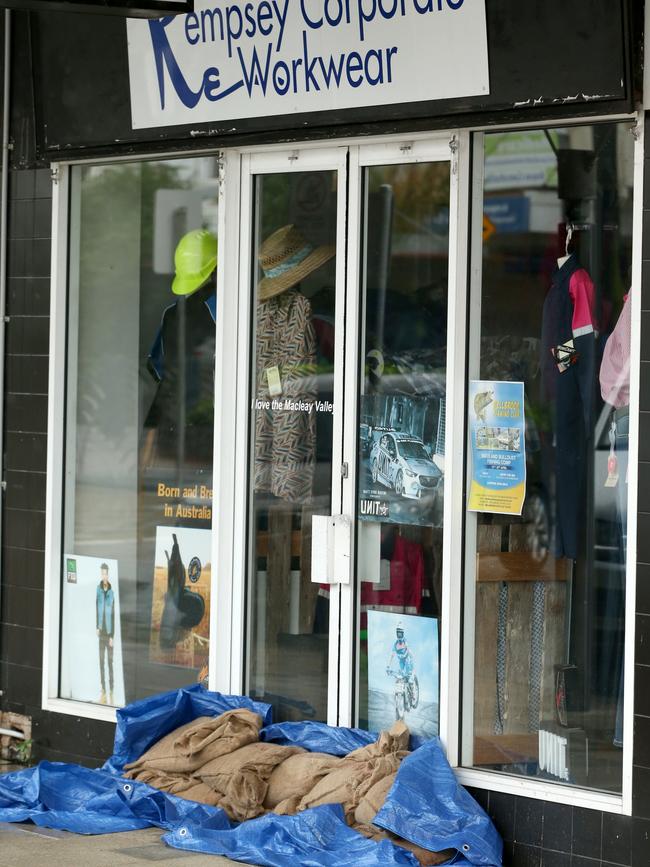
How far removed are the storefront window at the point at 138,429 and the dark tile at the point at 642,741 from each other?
2.39 metres

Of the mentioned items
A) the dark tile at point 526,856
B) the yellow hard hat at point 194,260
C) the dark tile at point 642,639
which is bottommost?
the dark tile at point 526,856

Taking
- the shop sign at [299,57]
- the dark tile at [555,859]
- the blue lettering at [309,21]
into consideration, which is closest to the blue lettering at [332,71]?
the shop sign at [299,57]

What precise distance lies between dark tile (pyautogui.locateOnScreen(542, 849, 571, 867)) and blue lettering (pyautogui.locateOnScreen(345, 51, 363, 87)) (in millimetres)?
3440

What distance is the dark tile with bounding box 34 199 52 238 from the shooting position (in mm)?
7422

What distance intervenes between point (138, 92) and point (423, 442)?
7.53 feet

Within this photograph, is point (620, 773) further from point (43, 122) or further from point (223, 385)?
point (43, 122)

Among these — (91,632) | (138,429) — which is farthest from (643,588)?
(91,632)

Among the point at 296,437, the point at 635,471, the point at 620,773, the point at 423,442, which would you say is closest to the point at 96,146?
the point at 296,437

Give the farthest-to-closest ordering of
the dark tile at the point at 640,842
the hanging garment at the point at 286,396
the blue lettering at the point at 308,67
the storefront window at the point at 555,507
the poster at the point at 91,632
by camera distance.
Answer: the poster at the point at 91,632, the hanging garment at the point at 286,396, the blue lettering at the point at 308,67, the storefront window at the point at 555,507, the dark tile at the point at 640,842

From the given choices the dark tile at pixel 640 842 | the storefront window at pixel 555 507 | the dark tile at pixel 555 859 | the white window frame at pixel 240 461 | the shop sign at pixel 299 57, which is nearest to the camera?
the dark tile at pixel 640 842

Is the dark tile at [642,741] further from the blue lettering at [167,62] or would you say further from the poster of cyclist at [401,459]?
the blue lettering at [167,62]

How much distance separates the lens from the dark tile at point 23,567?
7.45 metres

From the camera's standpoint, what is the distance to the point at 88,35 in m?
6.97

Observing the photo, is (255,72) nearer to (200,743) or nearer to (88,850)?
(200,743)
